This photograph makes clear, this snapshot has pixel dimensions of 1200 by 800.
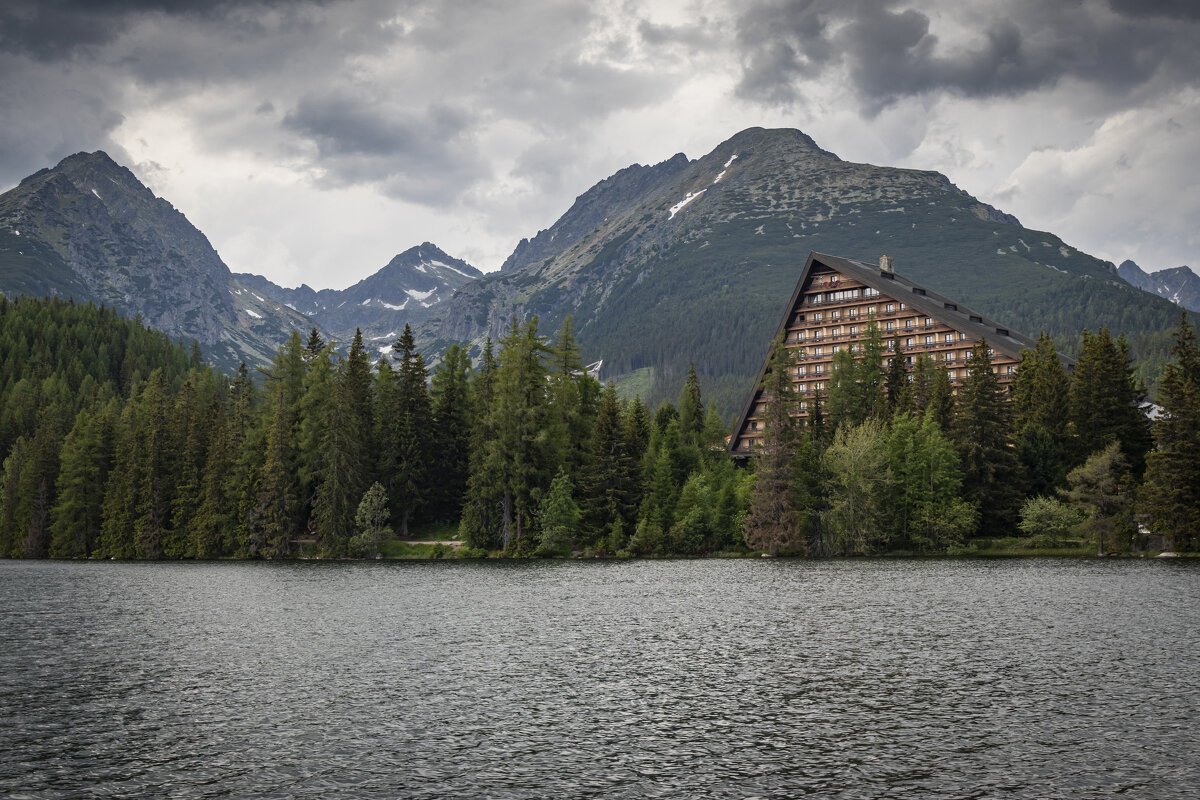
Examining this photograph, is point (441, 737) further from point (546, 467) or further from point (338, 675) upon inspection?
point (546, 467)

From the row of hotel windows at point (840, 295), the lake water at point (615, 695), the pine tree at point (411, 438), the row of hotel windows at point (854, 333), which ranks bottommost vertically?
the lake water at point (615, 695)

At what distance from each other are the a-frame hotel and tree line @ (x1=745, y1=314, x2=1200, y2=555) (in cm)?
3412

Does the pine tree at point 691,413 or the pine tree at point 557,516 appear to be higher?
the pine tree at point 691,413

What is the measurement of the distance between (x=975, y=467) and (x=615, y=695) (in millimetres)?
89656

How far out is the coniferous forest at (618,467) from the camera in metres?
106

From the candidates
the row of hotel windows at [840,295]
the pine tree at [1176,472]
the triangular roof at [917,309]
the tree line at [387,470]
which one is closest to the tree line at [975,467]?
the pine tree at [1176,472]

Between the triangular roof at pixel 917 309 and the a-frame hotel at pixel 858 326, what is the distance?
165 mm

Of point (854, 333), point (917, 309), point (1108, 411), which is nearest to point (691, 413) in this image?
point (854, 333)

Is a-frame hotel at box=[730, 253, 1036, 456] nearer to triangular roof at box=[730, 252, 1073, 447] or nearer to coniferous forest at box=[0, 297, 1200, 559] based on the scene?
triangular roof at box=[730, 252, 1073, 447]

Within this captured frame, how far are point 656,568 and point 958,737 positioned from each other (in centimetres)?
6619

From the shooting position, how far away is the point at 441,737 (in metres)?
27.4

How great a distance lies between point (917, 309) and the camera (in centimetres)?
15638

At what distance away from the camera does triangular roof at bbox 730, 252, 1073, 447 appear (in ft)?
497

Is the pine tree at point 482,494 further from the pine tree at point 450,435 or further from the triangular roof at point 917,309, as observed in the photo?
the triangular roof at point 917,309
